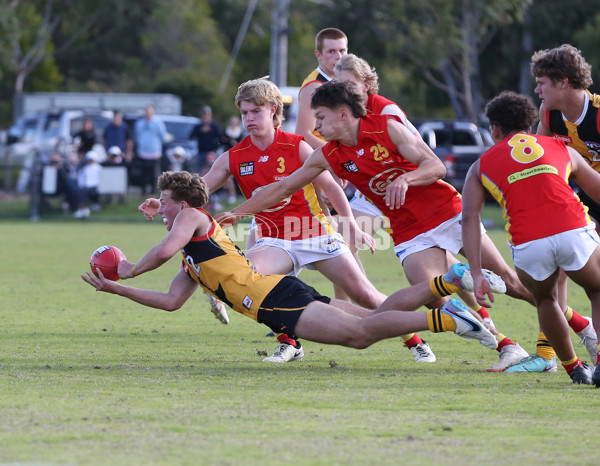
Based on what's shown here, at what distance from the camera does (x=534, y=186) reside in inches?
240

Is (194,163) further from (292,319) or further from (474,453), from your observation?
(474,453)

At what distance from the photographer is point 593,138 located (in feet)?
23.9

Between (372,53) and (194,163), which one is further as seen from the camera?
(372,53)

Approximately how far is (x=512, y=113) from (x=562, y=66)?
2.06ft

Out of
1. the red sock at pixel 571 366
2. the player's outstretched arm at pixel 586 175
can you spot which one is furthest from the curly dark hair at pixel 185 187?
the red sock at pixel 571 366

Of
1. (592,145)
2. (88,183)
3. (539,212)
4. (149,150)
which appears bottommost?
(88,183)

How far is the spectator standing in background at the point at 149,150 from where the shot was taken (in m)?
25.0

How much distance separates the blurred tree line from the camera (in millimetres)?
34188

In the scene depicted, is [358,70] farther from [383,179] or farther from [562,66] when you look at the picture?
[562,66]

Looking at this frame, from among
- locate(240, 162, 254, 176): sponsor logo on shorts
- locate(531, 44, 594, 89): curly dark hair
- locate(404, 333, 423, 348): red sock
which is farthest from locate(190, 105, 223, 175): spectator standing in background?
locate(531, 44, 594, 89): curly dark hair

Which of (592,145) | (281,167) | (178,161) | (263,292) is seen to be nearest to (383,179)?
(281,167)

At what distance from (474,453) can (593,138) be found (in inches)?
135

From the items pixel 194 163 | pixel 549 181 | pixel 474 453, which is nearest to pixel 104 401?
pixel 474 453

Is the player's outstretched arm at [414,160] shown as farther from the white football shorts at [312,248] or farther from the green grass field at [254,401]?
the green grass field at [254,401]
